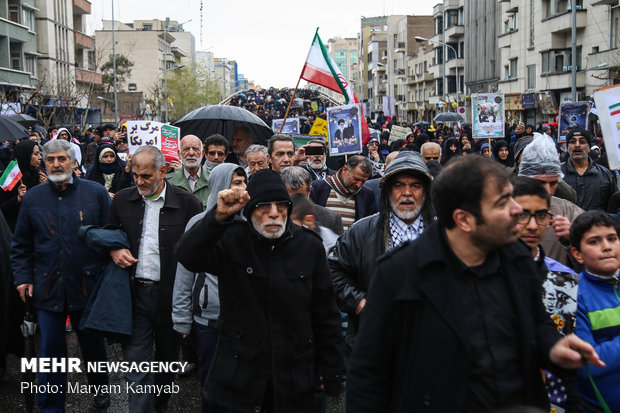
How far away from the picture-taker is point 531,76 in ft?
150

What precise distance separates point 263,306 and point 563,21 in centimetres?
4014

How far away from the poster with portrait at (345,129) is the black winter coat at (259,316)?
26.3 feet

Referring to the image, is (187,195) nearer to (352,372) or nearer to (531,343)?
(352,372)

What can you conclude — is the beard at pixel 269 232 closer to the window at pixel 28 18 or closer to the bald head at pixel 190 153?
the bald head at pixel 190 153

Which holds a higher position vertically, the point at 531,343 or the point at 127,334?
the point at 531,343

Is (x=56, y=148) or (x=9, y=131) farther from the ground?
(x=9, y=131)

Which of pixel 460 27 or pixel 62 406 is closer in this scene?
pixel 62 406

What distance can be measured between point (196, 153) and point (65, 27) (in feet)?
168

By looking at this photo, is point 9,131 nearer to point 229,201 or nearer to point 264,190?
point 264,190

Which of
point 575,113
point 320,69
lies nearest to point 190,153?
point 320,69

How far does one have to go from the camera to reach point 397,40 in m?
108

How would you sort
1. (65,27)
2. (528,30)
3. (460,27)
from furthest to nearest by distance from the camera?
(460,27) < (65,27) < (528,30)

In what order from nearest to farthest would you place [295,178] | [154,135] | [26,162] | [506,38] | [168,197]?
1. [168,197]
2. [295,178]
3. [26,162]
4. [154,135]
5. [506,38]

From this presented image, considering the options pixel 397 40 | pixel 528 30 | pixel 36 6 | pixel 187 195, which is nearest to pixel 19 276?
pixel 187 195
